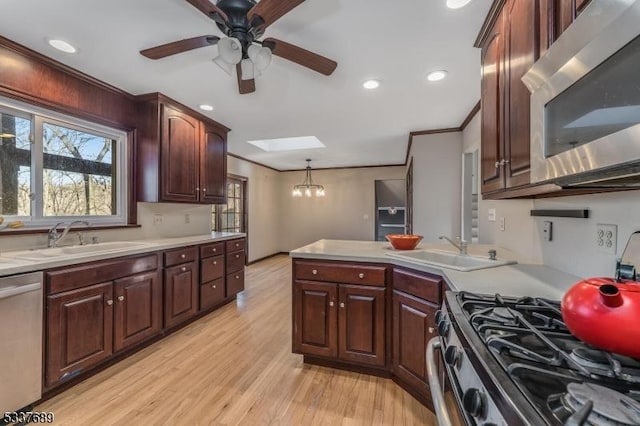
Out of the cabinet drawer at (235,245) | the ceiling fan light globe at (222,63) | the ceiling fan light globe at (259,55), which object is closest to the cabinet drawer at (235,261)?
the cabinet drawer at (235,245)

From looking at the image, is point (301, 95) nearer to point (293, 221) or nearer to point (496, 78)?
point (496, 78)

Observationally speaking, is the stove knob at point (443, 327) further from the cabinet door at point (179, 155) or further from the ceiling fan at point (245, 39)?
the cabinet door at point (179, 155)

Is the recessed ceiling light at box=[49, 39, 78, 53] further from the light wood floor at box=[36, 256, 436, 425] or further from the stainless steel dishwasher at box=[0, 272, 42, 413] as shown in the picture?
the light wood floor at box=[36, 256, 436, 425]

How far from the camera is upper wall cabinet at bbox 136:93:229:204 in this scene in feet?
9.73

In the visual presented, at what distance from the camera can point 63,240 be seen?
243cm

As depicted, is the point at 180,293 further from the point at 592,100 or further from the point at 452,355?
the point at 592,100

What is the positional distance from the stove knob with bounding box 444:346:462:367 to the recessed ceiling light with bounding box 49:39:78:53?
291cm

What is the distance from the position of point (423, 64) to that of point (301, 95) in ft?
3.81

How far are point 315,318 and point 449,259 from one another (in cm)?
110

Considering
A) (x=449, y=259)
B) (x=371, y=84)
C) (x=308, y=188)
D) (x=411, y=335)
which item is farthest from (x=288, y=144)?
(x=411, y=335)

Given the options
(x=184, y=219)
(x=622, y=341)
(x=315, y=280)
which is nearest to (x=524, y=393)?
(x=622, y=341)

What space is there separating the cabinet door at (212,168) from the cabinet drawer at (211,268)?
2.48 ft

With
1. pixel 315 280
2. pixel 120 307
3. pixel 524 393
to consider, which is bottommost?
pixel 120 307

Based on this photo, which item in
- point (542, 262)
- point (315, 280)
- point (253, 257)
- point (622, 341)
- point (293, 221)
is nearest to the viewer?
point (622, 341)
